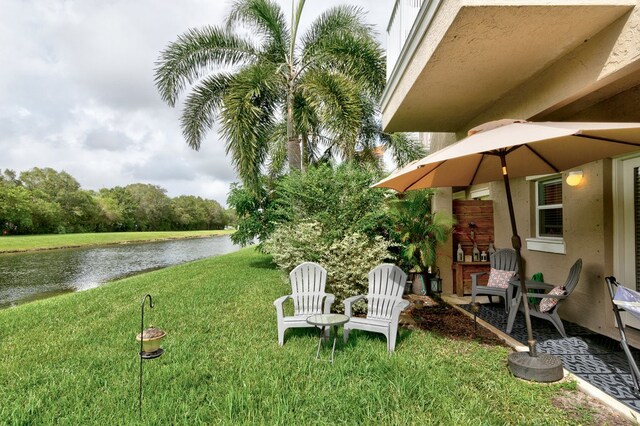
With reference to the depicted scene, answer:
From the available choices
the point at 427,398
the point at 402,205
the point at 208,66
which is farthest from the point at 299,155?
the point at 427,398

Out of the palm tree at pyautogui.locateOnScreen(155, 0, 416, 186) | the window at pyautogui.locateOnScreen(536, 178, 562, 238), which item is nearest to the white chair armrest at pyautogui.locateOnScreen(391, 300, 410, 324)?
the window at pyautogui.locateOnScreen(536, 178, 562, 238)

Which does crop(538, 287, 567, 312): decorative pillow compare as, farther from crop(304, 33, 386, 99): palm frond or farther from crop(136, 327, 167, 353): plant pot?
crop(304, 33, 386, 99): palm frond

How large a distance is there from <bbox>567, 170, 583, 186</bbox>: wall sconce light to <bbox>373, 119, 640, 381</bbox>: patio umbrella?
0.49m

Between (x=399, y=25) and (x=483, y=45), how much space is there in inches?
93.4

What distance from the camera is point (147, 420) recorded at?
2.56m

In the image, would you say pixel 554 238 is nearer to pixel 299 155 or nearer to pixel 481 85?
pixel 481 85

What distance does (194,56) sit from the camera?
10609 mm

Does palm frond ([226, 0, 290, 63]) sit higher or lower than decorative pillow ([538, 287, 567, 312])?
higher

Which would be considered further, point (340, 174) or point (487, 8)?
point (340, 174)

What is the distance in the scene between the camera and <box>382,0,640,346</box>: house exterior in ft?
9.64

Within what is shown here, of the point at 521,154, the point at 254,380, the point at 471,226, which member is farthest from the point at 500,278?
the point at 254,380

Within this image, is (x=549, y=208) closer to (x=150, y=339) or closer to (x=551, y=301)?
(x=551, y=301)

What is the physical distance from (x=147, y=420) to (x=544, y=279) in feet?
19.3

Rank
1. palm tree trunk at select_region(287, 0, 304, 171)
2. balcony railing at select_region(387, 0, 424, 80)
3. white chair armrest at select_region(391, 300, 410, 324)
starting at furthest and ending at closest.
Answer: palm tree trunk at select_region(287, 0, 304, 171) → balcony railing at select_region(387, 0, 424, 80) → white chair armrest at select_region(391, 300, 410, 324)
